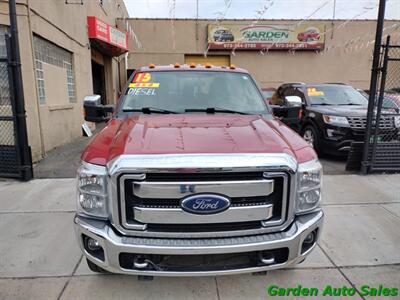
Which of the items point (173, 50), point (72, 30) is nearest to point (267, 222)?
point (72, 30)

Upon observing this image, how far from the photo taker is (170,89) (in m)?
3.66

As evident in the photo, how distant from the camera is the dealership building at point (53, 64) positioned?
6453 millimetres

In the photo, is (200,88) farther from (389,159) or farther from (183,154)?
(389,159)

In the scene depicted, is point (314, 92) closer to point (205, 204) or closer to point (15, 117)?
point (15, 117)

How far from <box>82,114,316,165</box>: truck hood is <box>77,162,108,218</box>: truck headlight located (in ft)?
0.24

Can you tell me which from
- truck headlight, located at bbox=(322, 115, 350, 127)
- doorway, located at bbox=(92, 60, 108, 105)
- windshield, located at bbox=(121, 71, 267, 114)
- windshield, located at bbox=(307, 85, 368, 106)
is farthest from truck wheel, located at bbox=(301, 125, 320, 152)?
doorway, located at bbox=(92, 60, 108, 105)

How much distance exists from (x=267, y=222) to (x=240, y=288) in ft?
2.73

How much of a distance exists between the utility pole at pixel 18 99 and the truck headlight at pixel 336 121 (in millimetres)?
5900

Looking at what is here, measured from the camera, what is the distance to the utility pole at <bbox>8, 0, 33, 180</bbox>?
17.1ft

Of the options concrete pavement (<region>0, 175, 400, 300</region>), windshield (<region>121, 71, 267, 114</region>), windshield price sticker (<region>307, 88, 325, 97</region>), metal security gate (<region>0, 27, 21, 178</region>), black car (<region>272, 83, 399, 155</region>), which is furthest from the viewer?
windshield price sticker (<region>307, 88, 325, 97</region>)

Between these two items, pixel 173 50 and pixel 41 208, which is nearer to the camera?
pixel 41 208

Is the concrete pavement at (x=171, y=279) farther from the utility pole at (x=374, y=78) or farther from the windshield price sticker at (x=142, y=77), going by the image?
the windshield price sticker at (x=142, y=77)

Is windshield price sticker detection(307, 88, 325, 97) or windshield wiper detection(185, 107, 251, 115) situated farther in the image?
windshield price sticker detection(307, 88, 325, 97)

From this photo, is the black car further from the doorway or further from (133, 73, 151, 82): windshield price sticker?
the doorway
